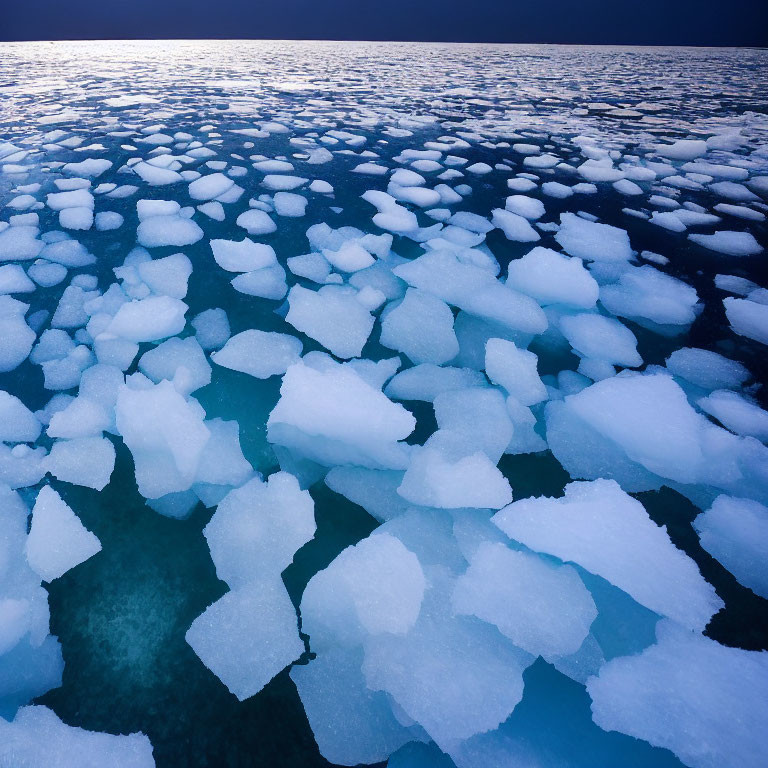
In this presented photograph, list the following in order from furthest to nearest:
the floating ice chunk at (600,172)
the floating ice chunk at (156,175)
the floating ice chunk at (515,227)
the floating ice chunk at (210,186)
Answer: the floating ice chunk at (600,172)
the floating ice chunk at (156,175)
the floating ice chunk at (210,186)
the floating ice chunk at (515,227)

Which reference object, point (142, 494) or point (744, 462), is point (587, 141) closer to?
point (744, 462)

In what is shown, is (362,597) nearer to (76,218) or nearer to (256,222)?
(256,222)

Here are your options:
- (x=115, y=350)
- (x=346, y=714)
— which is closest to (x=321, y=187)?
(x=115, y=350)

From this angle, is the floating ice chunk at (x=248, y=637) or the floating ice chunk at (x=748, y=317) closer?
the floating ice chunk at (x=248, y=637)

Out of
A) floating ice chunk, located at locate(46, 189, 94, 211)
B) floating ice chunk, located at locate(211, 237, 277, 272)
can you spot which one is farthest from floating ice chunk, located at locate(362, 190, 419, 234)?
floating ice chunk, located at locate(46, 189, 94, 211)

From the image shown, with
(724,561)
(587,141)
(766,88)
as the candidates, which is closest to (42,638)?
(724,561)

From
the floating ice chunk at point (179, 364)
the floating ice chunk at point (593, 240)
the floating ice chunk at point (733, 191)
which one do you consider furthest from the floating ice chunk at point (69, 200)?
the floating ice chunk at point (733, 191)

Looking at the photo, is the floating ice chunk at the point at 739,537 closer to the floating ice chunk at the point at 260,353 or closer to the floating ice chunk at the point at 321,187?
the floating ice chunk at the point at 260,353
